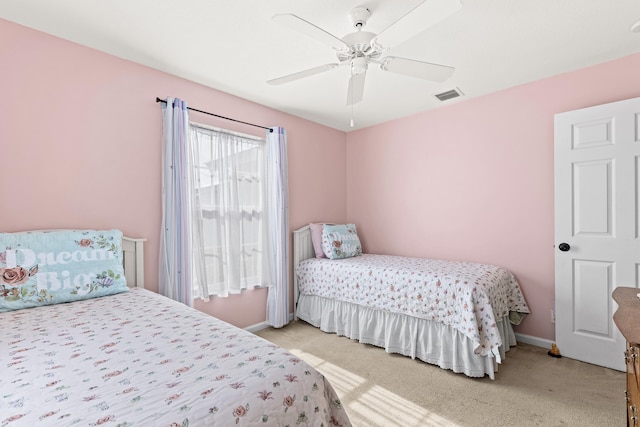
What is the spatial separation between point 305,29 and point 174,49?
1200mm

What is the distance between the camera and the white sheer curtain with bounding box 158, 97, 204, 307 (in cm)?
239

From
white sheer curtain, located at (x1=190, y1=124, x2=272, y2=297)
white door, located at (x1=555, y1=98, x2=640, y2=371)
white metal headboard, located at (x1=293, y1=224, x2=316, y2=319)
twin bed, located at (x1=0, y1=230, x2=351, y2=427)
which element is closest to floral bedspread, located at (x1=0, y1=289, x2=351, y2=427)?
twin bed, located at (x1=0, y1=230, x2=351, y2=427)

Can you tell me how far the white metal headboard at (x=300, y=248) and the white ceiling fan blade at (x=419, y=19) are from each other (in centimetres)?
226

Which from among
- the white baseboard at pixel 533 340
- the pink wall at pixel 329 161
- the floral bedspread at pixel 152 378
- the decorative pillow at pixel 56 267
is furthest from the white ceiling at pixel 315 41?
the white baseboard at pixel 533 340

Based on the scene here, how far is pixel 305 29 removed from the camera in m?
1.49

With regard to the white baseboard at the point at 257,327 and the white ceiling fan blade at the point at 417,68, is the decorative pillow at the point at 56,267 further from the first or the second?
the white ceiling fan blade at the point at 417,68

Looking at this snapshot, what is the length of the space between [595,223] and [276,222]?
275cm

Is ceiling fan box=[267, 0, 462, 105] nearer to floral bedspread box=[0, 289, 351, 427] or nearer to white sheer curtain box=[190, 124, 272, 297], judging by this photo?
white sheer curtain box=[190, 124, 272, 297]

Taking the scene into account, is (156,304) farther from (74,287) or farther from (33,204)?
(33,204)

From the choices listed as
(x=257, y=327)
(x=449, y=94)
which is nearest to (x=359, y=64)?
(x=449, y=94)

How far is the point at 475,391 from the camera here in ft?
6.66

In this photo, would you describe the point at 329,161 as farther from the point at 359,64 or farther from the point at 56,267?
the point at 56,267

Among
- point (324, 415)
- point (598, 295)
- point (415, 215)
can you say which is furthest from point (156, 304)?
point (598, 295)

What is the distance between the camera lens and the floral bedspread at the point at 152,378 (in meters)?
0.77
